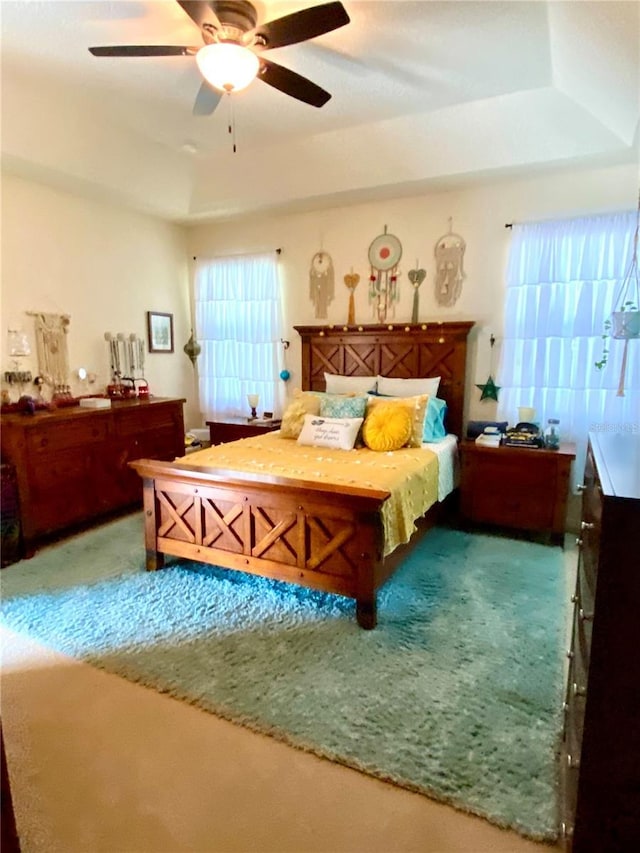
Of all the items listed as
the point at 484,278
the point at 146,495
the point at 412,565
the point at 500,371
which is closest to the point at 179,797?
the point at 146,495

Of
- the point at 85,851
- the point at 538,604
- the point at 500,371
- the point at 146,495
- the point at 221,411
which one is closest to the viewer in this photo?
the point at 85,851

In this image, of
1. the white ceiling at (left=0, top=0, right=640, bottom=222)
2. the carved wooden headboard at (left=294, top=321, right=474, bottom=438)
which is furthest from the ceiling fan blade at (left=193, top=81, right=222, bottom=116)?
the carved wooden headboard at (left=294, top=321, right=474, bottom=438)

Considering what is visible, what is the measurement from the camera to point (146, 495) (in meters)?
2.89

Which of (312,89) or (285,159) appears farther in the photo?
(285,159)

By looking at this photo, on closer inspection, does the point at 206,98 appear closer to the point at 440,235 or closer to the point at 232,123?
the point at 232,123

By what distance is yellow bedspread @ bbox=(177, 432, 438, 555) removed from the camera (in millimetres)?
2520

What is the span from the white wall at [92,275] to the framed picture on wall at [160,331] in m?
0.06

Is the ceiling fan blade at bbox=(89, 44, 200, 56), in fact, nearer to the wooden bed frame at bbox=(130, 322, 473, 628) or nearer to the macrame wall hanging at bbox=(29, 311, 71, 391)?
the wooden bed frame at bbox=(130, 322, 473, 628)

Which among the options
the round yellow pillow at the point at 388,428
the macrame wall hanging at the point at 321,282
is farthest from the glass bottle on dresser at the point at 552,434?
the macrame wall hanging at the point at 321,282

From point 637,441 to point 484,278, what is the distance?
2.62 meters

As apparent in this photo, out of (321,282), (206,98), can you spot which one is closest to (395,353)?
(321,282)

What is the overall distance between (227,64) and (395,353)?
2.53 m

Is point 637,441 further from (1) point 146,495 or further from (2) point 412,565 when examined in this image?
(1) point 146,495

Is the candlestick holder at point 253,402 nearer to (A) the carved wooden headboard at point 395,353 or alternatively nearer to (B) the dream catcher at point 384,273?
(A) the carved wooden headboard at point 395,353
